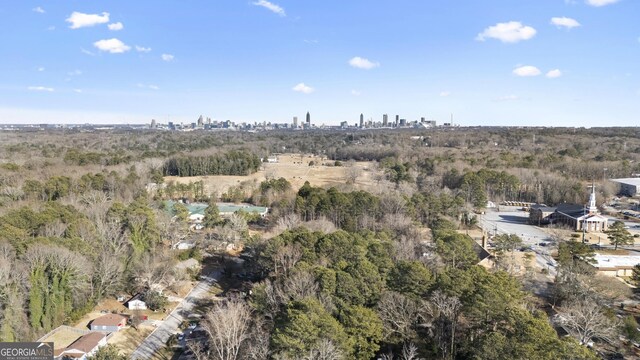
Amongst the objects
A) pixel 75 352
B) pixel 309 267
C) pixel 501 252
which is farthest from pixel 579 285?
pixel 75 352

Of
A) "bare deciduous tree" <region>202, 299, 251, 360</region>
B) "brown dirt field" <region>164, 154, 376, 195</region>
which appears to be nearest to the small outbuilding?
"bare deciduous tree" <region>202, 299, 251, 360</region>

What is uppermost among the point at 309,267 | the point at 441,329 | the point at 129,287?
the point at 309,267

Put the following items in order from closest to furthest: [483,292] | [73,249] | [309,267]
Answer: [483,292]
[309,267]
[73,249]

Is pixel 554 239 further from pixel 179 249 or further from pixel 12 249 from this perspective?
pixel 12 249

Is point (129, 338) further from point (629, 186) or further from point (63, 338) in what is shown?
point (629, 186)

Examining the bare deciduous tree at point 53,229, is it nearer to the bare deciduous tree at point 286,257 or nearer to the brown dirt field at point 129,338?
the brown dirt field at point 129,338

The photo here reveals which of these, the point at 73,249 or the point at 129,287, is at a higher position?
the point at 73,249

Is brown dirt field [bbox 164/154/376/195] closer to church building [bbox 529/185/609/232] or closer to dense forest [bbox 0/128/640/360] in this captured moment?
dense forest [bbox 0/128/640/360]
